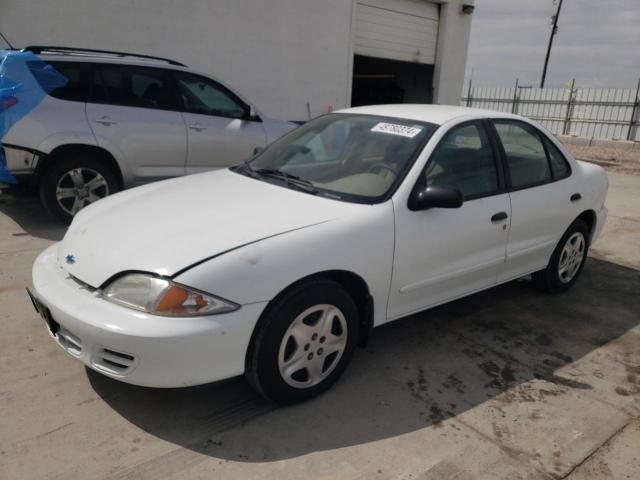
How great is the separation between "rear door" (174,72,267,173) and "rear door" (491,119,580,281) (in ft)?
11.6

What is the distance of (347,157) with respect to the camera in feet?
11.4

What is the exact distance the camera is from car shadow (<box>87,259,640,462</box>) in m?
2.63

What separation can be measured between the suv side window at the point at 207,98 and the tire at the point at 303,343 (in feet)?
14.1

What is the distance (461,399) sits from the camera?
3.02 meters

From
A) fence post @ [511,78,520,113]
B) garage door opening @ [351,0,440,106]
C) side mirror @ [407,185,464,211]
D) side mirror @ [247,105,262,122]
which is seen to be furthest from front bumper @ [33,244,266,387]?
fence post @ [511,78,520,113]

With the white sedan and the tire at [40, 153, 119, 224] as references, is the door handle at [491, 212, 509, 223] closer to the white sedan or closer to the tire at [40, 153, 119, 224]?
the white sedan

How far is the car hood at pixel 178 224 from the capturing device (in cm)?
256

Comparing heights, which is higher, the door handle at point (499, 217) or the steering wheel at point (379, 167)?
the steering wheel at point (379, 167)

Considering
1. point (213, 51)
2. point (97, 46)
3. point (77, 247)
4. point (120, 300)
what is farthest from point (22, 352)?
point (213, 51)

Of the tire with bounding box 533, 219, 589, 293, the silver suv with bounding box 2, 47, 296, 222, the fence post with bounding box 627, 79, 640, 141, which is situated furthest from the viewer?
the fence post with bounding box 627, 79, 640, 141

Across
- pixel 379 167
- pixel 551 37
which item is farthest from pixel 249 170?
pixel 551 37

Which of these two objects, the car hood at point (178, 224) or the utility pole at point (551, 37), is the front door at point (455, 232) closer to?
the car hood at point (178, 224)

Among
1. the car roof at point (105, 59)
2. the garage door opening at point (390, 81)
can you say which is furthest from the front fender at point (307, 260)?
the garage door opening at point (390, 81)

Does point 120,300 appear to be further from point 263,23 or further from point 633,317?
point 263,23
